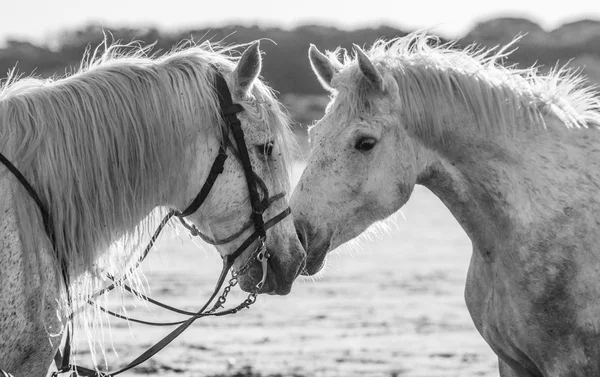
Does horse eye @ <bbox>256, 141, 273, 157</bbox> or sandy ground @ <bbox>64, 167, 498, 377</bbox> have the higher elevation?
horse eye @ <bbox>256, 141, 273, 157</bbox>

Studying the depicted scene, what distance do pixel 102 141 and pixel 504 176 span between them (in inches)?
77.8

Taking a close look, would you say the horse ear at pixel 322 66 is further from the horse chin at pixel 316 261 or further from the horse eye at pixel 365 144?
the horse chin at pixel 316 261

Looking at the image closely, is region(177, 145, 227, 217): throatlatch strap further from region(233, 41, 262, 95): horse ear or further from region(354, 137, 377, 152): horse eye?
region(354, 137, 377, 152): horse eye

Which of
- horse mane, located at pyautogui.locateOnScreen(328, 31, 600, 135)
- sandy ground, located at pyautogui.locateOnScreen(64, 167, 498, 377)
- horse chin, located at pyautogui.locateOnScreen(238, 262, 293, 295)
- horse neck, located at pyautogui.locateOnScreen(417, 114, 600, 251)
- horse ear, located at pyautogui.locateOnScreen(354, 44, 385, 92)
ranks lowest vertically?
sandy ground, located at pyautogui.locateOnScreen(64, 167, 498, 377)

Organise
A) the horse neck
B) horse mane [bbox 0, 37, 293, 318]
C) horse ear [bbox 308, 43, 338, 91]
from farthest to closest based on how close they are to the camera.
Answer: horse ear [bbox 308, 43, 338, 91] → the horse neck → horse mane [bbox 0, 37, 293, 318]

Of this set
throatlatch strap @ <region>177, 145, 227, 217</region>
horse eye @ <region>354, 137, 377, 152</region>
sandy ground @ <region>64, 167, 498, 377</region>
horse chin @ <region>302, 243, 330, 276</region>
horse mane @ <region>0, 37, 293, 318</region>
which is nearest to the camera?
horse mane @ <region>0, 37, 293, 318</region>

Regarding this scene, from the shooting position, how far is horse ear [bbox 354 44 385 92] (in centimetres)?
428

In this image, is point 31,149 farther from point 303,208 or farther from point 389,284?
point 389,284

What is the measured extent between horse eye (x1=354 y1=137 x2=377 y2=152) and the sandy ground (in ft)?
2.05

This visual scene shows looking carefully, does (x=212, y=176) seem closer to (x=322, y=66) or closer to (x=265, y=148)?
(x=265, y=148)

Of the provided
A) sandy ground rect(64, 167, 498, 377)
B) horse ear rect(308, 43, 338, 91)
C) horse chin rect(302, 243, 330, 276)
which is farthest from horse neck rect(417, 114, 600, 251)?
horse ear rect(308, 43, 338, 91)

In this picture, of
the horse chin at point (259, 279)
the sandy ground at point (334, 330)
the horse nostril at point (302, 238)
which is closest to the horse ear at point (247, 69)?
the horse nostril at point (302, 238)

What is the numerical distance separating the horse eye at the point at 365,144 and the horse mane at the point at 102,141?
1.43 ft

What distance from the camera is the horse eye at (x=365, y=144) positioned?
4398 mm
